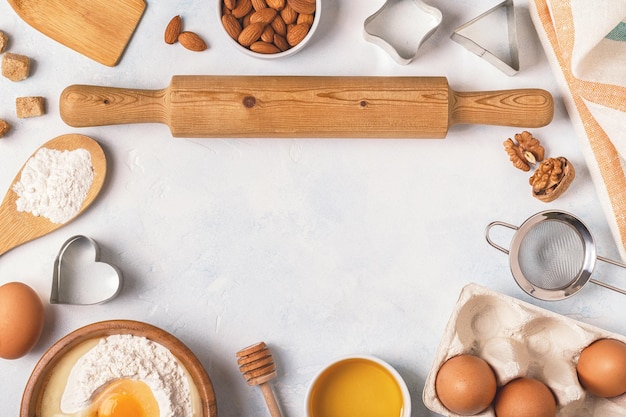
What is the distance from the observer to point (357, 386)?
45.7 inches

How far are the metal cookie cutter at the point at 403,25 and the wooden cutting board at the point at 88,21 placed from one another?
441 mm

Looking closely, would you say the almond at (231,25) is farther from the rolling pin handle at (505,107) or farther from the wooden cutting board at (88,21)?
the rolling pin handle at (505,107)

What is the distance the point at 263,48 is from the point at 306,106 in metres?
0.13

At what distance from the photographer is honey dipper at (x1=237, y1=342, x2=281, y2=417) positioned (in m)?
1.15

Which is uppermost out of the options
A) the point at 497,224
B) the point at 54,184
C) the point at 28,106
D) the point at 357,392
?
the point at 28,106

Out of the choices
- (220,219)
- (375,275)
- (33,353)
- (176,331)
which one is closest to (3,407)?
(33,353)

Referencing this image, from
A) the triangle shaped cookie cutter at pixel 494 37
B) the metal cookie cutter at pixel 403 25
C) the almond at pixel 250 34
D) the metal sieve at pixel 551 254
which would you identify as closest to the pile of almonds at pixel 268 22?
the almond at pixel 250 34

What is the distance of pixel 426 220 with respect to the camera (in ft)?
3.97

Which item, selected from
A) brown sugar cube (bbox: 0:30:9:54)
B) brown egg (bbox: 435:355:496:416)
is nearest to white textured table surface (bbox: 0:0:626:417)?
brown sugar cube (bbox: 0:30:9:54)

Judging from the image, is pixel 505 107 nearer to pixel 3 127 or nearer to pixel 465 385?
pixel 465 385

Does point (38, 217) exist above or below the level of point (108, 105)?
below

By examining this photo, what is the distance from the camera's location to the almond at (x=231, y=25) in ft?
3.77

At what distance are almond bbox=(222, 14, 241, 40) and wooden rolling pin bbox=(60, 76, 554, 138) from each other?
77 millimetres

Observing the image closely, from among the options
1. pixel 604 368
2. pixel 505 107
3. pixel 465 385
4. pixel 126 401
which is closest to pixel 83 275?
pixel 126 401
